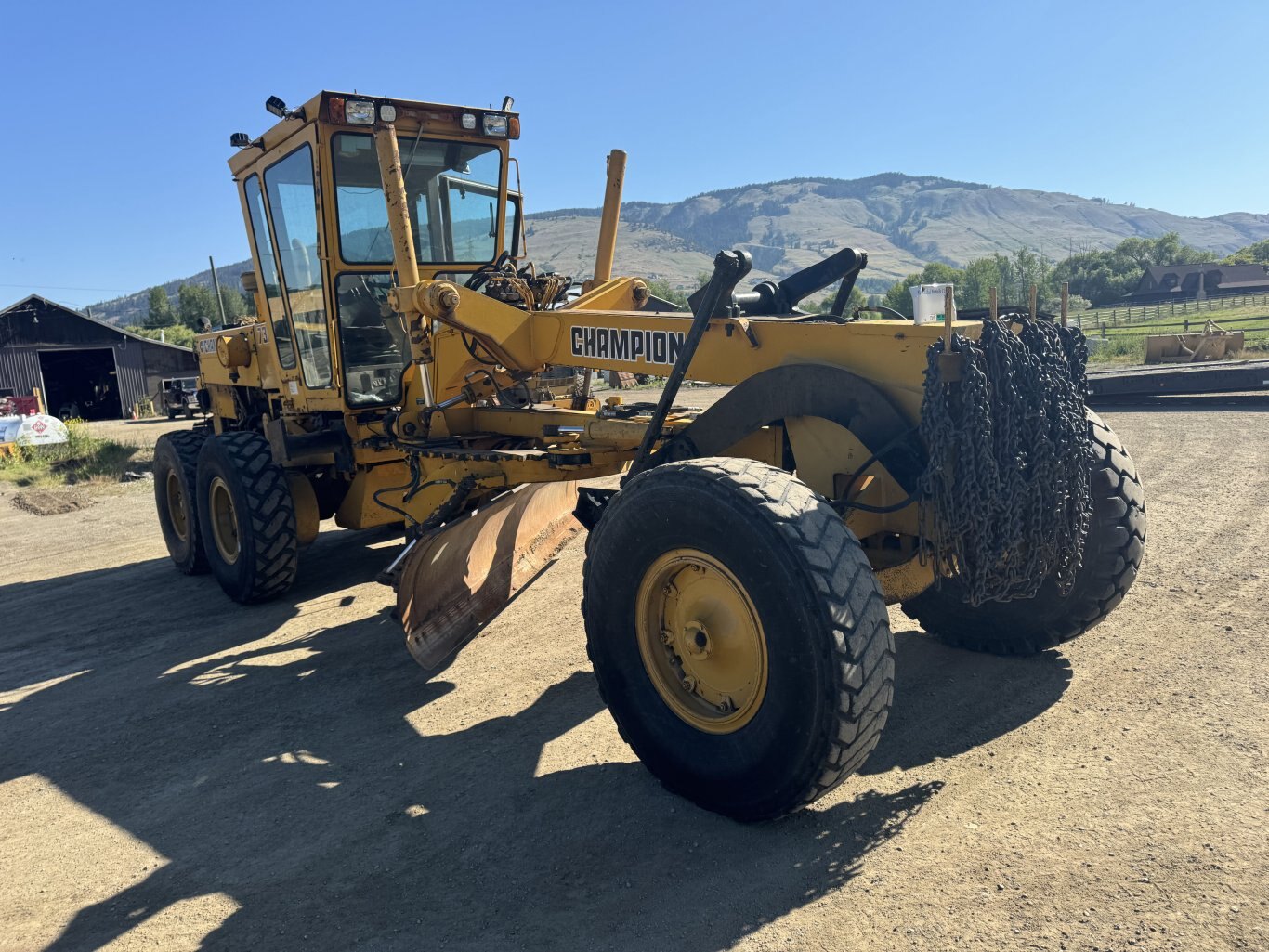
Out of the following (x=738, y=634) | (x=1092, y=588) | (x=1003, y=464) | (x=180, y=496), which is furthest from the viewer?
(x=180, y=496)

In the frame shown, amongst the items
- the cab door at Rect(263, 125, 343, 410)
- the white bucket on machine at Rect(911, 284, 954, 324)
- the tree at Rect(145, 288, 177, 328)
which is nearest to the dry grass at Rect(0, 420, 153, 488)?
the cab door at Rect(263, 125, 343, 410)

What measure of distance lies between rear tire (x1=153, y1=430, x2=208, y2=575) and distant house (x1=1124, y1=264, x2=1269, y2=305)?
224 feet

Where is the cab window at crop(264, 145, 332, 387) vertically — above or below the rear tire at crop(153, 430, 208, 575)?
above

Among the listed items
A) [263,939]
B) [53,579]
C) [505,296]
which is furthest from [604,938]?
[53,579]

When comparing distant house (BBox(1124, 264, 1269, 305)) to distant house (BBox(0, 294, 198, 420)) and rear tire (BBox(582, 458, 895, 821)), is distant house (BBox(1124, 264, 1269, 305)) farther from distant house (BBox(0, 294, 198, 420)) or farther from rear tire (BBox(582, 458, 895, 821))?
rear tire (BBox(582, 458, 895, 821))

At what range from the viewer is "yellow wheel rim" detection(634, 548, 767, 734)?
323 cm

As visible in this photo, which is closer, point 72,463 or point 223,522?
point 223,522

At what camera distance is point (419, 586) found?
5.08 meters

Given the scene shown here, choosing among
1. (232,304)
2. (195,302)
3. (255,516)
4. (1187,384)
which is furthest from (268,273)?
(195,302)

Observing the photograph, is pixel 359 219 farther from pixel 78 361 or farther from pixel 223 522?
pixel 78 361

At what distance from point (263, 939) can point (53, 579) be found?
672 centimetres

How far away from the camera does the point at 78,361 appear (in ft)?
127

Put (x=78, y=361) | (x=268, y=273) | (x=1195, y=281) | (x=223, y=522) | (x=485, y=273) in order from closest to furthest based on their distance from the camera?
1. (x=485, y=273)
2. (x=268, y=273)
3. (x=223, y=522)
4. (x=78, y=361)
5. (x=1195, y=281)

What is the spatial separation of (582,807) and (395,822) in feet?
2.40
